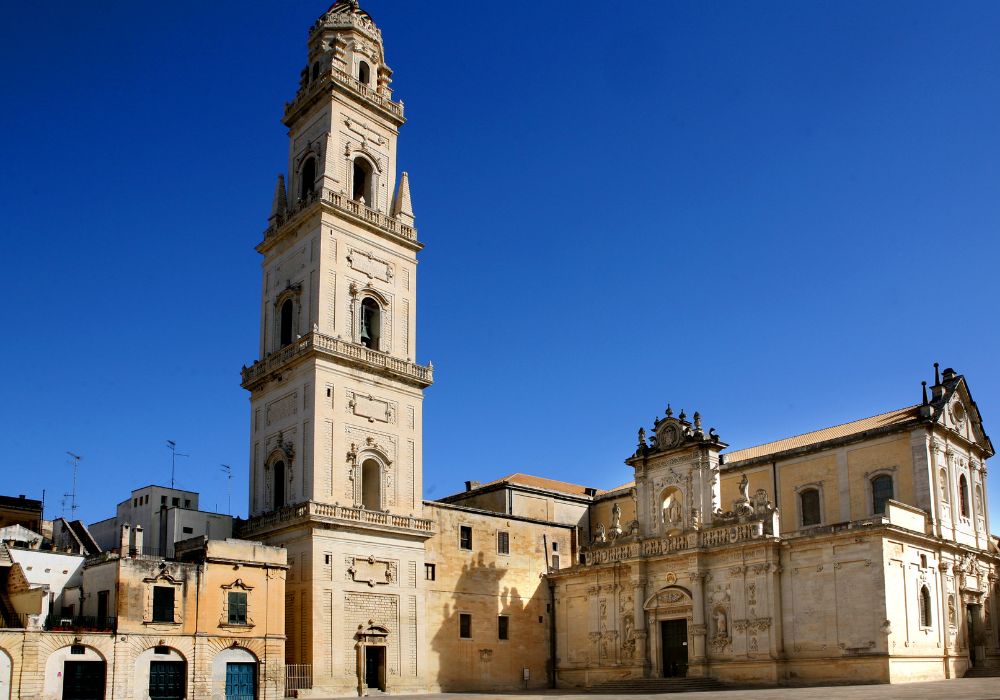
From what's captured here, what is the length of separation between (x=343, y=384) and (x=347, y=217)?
7.72m

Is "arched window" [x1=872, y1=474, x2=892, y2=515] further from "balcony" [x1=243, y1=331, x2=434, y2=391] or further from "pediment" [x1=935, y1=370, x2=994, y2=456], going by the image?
"balcony" [x1=243, y1=331, x2=434, y2=391]

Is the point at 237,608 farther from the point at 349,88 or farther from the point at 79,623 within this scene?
the point at 349,88

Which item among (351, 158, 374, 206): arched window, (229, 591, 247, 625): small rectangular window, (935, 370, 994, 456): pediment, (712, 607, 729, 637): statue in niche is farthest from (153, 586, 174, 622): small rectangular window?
(935, 370, 994, 456): pediment

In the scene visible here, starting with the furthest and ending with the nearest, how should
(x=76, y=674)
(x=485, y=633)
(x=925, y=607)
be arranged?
1. (x=485, y=633)
2. (x=925, y=607)
3. (x=76, y=674)

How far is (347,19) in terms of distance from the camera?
2032 inches

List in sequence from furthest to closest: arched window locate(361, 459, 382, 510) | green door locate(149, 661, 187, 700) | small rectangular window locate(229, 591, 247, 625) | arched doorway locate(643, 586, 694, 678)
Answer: arched doorway locate(643, 586, 694, 678) → arched window locate(361, 459, 382, 510) → small rectangular window locate(229, 591, 247, 625) → green door locate(149, 661, 187, 700)

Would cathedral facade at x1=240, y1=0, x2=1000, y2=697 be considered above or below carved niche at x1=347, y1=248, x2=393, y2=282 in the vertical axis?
below

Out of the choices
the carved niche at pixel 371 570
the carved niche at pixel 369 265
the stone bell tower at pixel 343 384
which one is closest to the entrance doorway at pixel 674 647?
the stone bell tower at pixel 343 384

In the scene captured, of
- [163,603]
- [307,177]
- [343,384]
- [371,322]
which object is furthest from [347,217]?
[163,603]

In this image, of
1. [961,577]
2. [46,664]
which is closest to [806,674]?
[961,577]

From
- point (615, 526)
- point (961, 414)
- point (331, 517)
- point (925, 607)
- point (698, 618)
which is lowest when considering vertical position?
point (698, 618)

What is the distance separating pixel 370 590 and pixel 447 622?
570 cm

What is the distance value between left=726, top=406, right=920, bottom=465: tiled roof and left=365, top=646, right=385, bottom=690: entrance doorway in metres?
20.1

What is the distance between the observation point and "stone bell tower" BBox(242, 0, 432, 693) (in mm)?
41938
